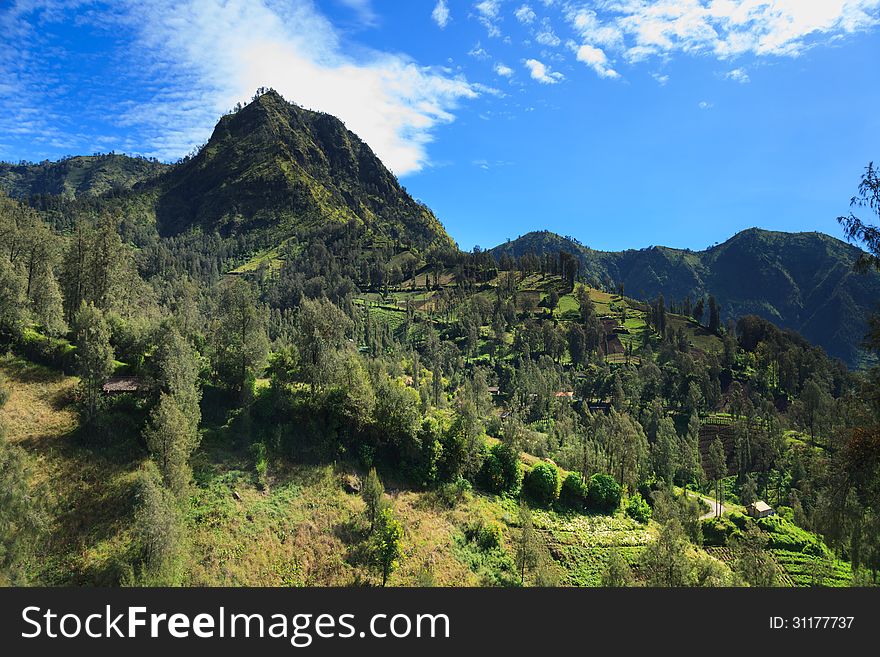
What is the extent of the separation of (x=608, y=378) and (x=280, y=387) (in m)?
130

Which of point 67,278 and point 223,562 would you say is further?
point 67,278

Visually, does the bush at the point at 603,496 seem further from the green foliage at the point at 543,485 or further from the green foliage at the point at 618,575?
the green foliage at the point at 618,575

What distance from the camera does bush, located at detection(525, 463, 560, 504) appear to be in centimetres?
5512

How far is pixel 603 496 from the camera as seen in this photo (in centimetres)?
5694

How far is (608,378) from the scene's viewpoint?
15450cm

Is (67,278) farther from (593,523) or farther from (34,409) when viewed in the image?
(593,523)

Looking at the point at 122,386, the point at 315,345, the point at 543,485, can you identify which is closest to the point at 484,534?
the point at 543,485

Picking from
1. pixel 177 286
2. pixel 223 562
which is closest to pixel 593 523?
pixel 223 562

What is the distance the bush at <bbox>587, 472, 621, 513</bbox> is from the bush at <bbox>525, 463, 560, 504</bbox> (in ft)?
16.2

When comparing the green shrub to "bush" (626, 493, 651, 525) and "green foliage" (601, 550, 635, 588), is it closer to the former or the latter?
"green foliage" (601, 550, 635, 588)

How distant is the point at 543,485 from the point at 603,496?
868 centimetres

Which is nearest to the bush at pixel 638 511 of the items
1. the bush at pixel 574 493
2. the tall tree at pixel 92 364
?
the bush at pixel 574 493

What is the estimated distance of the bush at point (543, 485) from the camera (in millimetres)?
55125

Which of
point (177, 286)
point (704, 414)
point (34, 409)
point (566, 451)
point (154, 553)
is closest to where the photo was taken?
point (154, 553)
